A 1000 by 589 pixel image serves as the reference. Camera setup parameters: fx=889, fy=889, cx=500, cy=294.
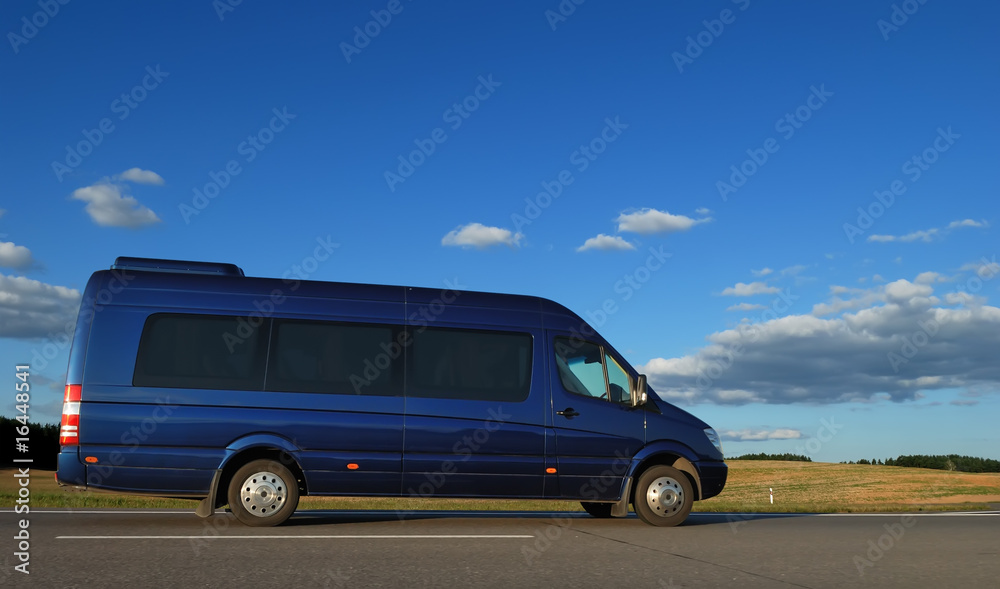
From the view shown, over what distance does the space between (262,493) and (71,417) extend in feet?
7.07

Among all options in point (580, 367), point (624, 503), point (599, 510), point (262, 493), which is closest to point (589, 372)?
point (580, 367)

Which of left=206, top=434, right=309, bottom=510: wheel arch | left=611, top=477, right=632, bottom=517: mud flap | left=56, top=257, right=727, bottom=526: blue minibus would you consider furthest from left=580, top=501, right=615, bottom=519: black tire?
left=206, top=434, right=309, bottom=510: wheel arch

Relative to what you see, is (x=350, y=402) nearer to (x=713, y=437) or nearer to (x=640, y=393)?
(x=640, y=393)

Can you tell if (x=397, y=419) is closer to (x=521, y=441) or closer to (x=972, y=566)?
(x=521, y=441)

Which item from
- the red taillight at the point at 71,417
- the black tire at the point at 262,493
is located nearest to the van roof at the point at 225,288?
the red taillight at the point at 71,417

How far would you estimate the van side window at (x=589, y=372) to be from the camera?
10711 millimetres

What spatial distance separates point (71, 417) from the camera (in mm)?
9414

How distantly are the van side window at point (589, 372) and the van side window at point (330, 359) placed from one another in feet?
6.67

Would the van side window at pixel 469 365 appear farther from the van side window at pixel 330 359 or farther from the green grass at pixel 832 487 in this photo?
the green grass at pixel 832 487

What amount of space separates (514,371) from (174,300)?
3968mm

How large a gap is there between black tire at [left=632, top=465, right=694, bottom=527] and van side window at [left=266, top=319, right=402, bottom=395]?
3.17 metres

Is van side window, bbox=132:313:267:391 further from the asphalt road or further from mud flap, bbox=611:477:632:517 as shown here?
mud flap, bbox=611:477:632:517

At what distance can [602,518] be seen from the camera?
37.6 ft

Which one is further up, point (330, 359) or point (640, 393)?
point (330, 359)
